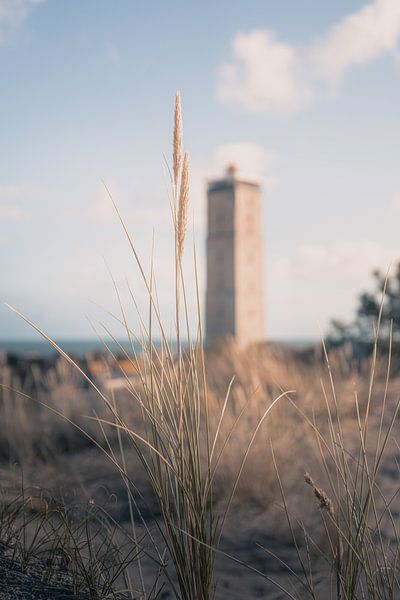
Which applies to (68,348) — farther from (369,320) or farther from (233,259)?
(369,320)

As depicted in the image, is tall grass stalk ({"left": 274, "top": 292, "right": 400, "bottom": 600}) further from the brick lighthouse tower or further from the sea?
the brick lighthouse tower

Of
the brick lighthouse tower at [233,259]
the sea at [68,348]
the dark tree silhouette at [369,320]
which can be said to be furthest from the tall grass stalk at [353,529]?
the brick lighthouse tower at [233,259]

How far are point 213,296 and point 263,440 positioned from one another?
14.0 meters

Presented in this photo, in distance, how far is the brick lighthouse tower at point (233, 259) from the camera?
16734 mm

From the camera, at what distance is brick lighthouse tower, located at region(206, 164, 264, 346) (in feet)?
54.9

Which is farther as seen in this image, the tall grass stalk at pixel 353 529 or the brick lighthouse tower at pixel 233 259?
the brick lighthouse tower at pixel 233 259

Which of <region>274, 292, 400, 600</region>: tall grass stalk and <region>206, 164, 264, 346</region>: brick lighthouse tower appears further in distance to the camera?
<region>206, 164, 264, 346</region>: brick lighthouse tower

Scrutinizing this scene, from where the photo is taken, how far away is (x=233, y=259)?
54.6 feet

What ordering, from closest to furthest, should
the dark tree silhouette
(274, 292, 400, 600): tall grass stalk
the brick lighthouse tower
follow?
(274, 292, 400, 600): tall grass stalk < the dark tree silhouette < the brick lighthouse tower

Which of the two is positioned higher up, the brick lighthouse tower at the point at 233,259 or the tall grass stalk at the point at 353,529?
the brick lighthouse tower at the point at 233,259

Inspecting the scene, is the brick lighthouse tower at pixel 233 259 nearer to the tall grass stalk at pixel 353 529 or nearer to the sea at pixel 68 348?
the sea at pixel 68 348

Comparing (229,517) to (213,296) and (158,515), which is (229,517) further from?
(213,296)

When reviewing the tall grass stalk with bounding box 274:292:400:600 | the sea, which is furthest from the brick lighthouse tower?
the tall grass stalk with bounding box 274:292:400:600

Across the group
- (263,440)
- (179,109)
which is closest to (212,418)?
(263,440)
